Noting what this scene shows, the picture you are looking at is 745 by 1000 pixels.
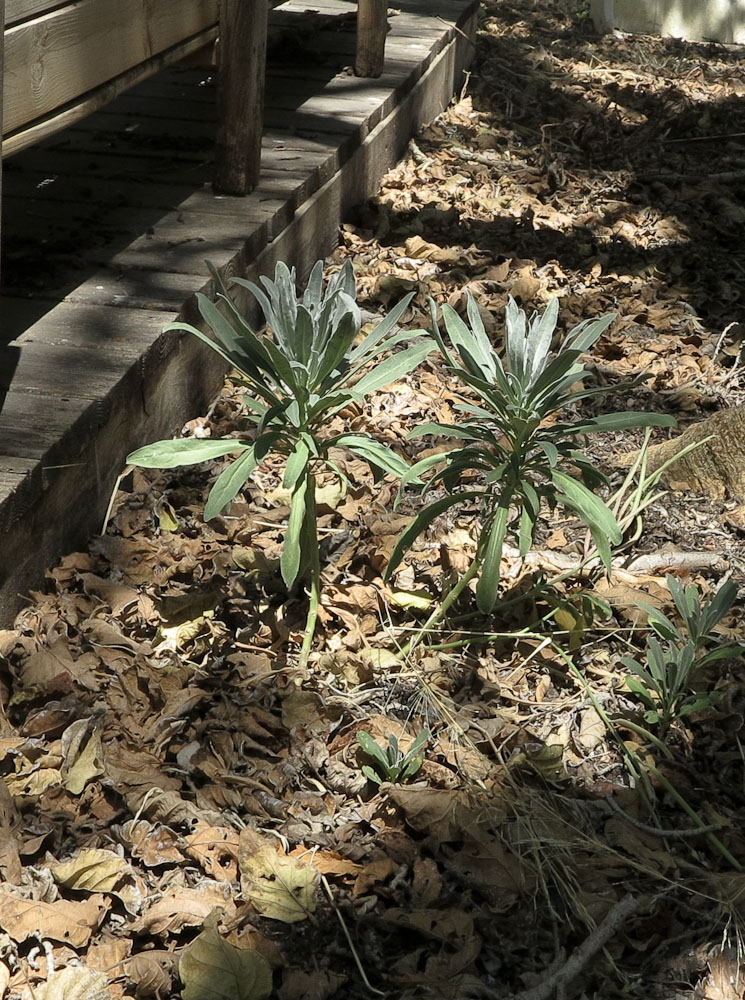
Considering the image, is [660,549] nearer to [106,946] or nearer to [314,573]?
[314,573]

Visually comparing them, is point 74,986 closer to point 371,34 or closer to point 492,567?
point 492,567

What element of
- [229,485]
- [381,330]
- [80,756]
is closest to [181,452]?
[229,485]

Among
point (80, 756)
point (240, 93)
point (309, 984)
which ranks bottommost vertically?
point (309, 984)

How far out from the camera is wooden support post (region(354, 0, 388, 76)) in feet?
18.4

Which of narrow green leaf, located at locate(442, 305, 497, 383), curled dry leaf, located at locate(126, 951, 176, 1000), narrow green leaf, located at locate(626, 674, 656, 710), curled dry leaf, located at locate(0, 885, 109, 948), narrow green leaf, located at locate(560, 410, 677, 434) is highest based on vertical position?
narrow green leaf, located at locate(442, 305, 497, 383)

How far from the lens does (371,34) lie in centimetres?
563

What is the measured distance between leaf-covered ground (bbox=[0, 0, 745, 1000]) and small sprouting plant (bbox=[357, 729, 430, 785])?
5 cm

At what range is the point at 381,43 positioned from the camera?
223 inches

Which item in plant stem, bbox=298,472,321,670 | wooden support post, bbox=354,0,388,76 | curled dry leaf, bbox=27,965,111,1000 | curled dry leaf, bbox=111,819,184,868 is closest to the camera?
curled dry leaf, bbox=27,965,111,1000

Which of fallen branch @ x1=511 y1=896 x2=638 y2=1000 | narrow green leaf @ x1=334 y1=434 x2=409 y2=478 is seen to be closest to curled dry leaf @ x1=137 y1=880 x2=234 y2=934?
fallen branch @ x1=511 y1=896 x2=638 y2=1000

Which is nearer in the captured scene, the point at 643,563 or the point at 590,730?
the point at 590,730

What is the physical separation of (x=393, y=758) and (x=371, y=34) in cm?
438

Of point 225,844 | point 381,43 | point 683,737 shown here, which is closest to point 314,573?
point 225,844

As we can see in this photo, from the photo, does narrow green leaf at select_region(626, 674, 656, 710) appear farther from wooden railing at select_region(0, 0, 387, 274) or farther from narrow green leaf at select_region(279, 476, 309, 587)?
wooden railing at select_region(0, 0, 387, 274)
